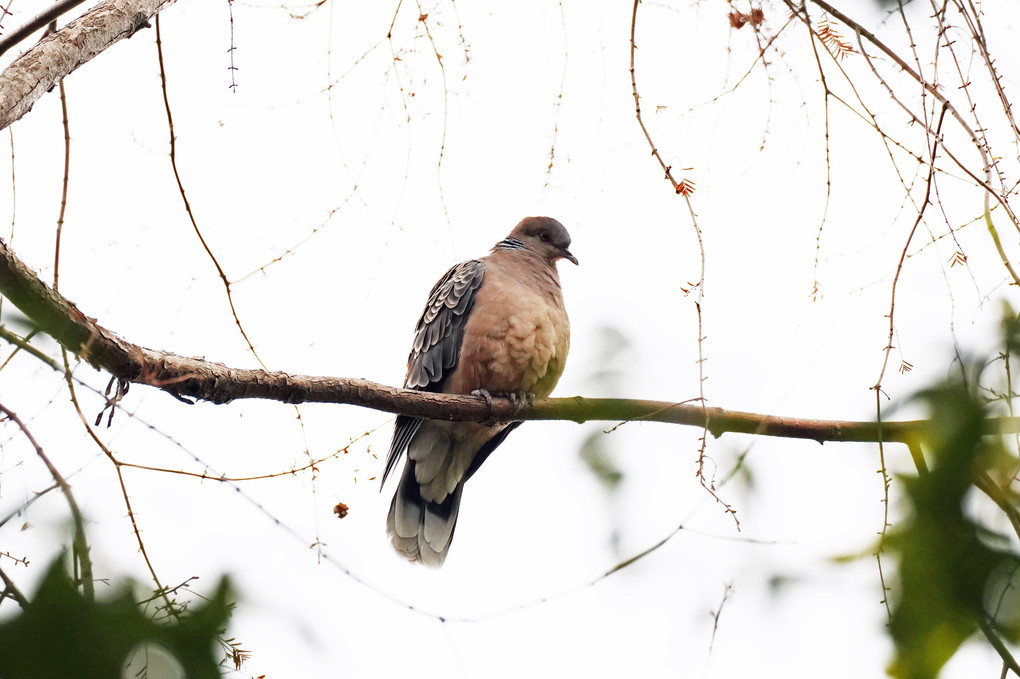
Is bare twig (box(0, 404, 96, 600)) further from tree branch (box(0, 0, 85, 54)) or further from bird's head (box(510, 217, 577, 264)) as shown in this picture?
bird's head (box(510, 217, 577, 264))

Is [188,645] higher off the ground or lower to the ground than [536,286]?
lower

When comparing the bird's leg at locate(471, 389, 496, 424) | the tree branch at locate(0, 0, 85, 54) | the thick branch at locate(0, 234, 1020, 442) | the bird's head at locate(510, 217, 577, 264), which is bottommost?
the thick branch at locate(0, 234, 1020, 442)

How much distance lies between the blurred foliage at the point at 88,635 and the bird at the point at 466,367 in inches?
123

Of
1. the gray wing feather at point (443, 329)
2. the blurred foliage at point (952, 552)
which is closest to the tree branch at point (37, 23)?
the blurred foliage at point (952, 552)

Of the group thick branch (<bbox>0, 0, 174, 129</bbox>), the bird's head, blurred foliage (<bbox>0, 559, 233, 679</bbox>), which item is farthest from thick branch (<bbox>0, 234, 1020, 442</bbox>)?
the bird's head

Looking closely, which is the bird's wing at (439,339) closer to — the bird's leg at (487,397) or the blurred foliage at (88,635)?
the bird's leg at (487,397)

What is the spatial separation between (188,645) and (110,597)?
0.32ft

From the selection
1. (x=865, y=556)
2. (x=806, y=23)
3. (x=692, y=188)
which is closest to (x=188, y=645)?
(x=865, y=556)

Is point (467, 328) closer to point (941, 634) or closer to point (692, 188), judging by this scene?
point (692, 188)

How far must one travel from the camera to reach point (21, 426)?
5.01ft

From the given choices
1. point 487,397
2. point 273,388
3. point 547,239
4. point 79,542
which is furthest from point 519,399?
point 79,542

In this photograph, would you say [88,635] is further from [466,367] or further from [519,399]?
[466,367]

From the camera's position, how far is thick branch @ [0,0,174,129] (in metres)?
2.29

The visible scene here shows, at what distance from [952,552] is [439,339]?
3799 mm
